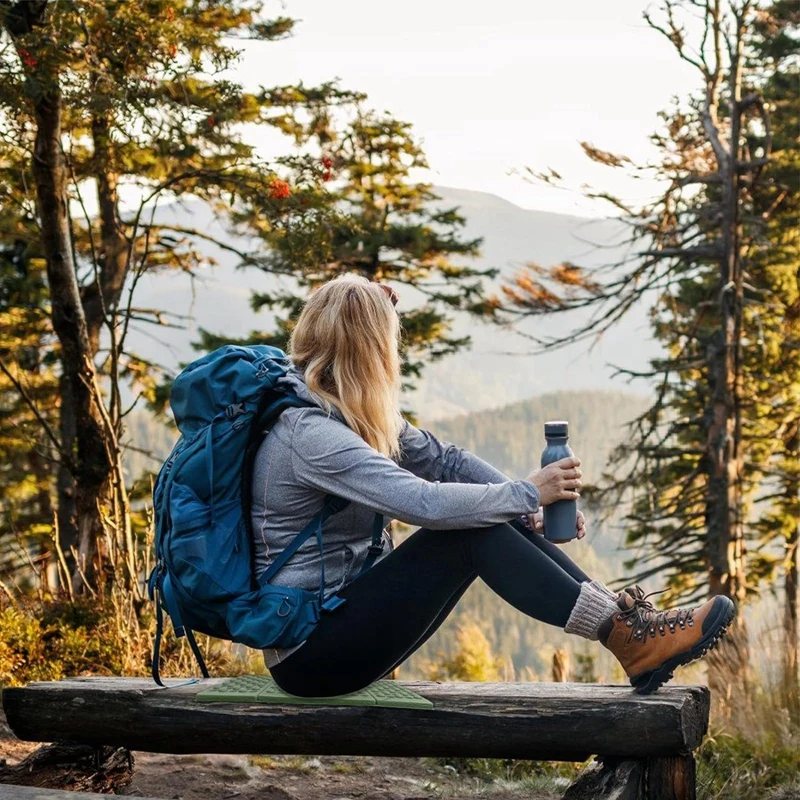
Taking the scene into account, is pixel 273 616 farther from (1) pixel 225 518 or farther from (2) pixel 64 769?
(2) pixel 64 769

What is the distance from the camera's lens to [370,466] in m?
2.58

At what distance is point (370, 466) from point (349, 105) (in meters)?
13.4

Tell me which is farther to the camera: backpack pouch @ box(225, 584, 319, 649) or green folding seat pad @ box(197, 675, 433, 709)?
green folding seat pad @ box(197, 675, 433, 709)

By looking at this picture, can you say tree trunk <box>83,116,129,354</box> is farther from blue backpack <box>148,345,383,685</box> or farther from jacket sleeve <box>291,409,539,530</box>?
jacket sleeve <box>291,409,539,530</box>

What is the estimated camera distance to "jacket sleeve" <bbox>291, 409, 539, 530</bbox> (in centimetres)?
257

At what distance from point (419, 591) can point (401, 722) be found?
0.37 m

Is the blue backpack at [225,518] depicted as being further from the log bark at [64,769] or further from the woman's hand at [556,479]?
the log bark at [64,769]

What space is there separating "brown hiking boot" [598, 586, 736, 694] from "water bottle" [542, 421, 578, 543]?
0.72ft

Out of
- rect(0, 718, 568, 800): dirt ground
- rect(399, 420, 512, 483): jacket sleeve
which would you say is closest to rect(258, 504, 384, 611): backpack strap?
rect(399, 420, 512, 483): jacket sleeve

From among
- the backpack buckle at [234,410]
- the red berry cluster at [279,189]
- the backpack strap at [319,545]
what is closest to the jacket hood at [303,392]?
the backpack buckle at [234,410]

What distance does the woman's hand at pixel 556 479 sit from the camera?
267cm

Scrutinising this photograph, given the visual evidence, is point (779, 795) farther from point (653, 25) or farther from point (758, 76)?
point (758, 76)

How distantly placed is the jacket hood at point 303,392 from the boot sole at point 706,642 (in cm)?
103

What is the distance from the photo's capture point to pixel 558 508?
110 inches
